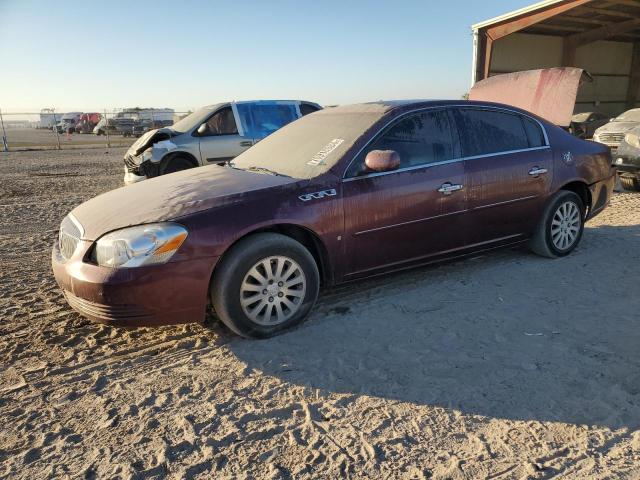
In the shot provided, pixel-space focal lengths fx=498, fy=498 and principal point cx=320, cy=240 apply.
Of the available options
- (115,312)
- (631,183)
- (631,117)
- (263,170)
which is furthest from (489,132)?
(631,117)

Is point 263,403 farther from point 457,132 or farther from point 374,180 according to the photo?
point 457,132

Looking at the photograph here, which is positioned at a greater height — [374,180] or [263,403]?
[374,180]

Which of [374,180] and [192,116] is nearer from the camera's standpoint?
[374,180]

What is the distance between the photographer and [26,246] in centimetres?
575

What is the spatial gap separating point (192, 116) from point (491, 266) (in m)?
6.54

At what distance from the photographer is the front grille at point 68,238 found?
3.32m

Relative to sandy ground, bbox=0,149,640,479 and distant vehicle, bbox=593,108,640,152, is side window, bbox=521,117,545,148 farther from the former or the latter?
distant vehicle, bbox=593,108,640,152

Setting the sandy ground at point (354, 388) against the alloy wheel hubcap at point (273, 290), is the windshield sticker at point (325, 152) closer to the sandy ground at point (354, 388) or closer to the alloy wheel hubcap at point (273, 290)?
the alloy wheel hubcap at point (273, 290)

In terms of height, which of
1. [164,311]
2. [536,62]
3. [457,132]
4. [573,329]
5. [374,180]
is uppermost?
[536,62]

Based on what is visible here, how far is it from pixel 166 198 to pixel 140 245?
0.54 m

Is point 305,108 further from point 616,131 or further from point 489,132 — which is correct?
point 616,131

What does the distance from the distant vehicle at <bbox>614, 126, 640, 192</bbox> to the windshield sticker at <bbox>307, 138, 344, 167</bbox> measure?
6761 mm

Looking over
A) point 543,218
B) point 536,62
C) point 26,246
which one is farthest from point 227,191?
point 536,62

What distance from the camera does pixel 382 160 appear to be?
365cm
